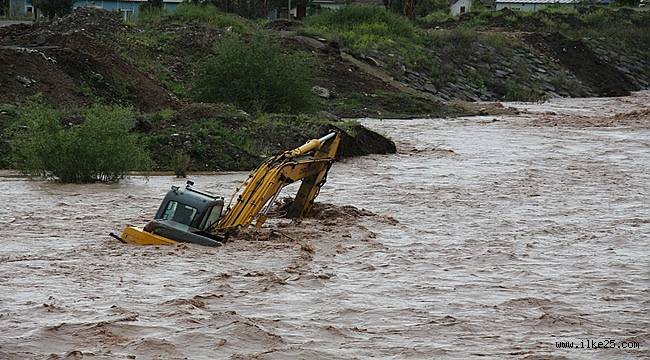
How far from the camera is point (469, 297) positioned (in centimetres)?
1247

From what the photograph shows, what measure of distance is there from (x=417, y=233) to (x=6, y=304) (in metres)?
7.27

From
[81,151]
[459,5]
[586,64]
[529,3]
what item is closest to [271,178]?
[81,151]

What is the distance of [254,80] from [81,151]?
11.8 m

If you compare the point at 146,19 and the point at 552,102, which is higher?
the point at 146,19

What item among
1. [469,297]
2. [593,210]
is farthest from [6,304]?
[593,210]

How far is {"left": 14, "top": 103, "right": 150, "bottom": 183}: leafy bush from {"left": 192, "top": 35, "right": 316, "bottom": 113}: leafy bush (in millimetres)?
10394

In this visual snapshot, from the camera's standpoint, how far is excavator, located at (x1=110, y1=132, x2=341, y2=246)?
1448 cm

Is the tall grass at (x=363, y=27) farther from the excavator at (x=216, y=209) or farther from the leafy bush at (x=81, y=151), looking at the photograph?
the excavator at (x=216, y=209)

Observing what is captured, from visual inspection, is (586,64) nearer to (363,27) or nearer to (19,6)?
(363,27)

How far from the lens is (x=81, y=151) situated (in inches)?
852

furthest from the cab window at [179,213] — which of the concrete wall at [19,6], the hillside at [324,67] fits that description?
the concrete wall at [19,6]

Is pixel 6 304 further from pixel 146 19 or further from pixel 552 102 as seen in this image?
pixel 552 102

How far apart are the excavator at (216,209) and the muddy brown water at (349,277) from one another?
23 centimetres

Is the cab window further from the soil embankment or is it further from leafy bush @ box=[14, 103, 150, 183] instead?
the soil embankment
